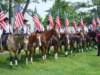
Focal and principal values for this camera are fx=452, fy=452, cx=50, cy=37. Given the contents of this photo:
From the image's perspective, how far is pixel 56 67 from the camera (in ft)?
86.1

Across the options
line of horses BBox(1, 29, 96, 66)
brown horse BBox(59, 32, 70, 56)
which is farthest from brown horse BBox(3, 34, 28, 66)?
brown horse BBox(59, 32, 70, 56)

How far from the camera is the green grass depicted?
23695mm

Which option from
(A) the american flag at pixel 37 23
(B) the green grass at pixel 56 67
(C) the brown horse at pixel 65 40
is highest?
(A) the american flag at pixel 37 23

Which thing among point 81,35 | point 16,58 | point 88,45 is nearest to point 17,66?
point 16,58

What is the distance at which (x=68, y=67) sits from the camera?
26.7 m

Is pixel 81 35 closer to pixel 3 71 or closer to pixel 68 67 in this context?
pixel 68 67

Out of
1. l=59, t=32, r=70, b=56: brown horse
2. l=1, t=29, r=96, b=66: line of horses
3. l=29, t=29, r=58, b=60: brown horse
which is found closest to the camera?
l=1, t=29, r=96, b=66: line of horses

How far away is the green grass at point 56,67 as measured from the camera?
2370cm

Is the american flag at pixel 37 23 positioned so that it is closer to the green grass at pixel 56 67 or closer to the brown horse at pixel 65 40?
the green grass at pixel 56 67

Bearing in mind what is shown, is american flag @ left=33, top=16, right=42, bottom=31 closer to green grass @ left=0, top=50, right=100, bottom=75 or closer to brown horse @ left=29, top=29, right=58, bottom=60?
brown horse @ left=29, top=29, right=58, bottom=60

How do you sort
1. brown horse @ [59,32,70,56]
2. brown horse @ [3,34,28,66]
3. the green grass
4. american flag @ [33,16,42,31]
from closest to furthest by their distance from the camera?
the green grass < brown horse @ [3,34,28,66] < american flag @ [33,16,42,31] < brown horse @ [59,32,70,56]

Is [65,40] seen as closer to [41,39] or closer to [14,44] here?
[41,39]

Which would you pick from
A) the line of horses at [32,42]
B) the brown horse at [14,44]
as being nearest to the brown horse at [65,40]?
the line of horses at [32,42]

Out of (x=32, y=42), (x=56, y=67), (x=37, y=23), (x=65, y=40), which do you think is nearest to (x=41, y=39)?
(x=32, y=42)
